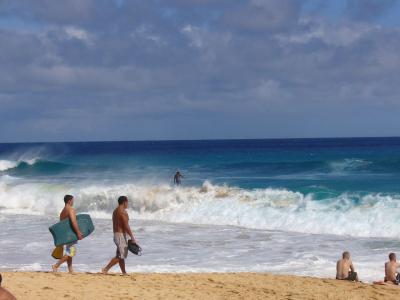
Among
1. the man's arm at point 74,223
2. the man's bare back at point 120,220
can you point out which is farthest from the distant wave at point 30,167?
the man's bare back at point 120,220

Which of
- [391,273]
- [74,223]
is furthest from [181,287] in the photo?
[391,273]

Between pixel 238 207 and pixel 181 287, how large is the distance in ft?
43.7

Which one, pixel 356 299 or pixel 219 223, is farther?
pixel 219 223

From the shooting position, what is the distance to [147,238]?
18.1 metres

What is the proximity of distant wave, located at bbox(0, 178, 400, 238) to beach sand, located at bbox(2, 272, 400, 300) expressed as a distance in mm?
8824

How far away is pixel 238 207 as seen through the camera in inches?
930

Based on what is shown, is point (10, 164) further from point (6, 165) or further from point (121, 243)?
point (121, 243)

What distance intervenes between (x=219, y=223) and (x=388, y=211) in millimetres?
5630

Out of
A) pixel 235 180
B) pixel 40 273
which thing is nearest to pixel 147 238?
pixel 40 273

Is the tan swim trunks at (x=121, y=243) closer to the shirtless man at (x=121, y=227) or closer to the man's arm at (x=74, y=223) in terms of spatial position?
the shirtless man at (x=121, y=227)

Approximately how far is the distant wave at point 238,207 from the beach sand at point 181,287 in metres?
8.82

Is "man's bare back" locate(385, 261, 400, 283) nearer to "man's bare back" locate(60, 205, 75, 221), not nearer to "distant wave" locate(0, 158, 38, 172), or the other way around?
"man's bare back" locate(60, 205, 75, 221)

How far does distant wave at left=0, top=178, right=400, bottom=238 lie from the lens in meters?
20.5

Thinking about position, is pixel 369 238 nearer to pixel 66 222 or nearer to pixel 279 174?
pixel 66 222
